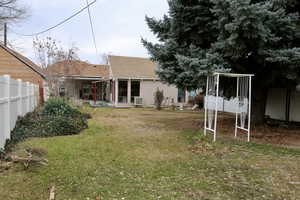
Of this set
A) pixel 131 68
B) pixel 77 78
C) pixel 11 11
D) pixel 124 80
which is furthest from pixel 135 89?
pixel 11 11

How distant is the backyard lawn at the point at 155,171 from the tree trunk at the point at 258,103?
3.17m

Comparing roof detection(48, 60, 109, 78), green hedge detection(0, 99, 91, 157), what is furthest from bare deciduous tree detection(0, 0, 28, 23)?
green hedge detection(0, 99, 91, 157)

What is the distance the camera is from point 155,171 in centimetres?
444

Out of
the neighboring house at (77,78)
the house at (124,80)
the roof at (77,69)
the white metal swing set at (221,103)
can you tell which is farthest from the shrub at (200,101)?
the white metal swing set at (221,103)

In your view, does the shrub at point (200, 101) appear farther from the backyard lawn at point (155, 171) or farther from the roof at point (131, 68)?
the backyard lawn at point (155, 171)

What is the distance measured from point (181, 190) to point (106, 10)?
34.0ft

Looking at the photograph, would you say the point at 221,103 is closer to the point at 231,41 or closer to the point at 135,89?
the point at 231,41

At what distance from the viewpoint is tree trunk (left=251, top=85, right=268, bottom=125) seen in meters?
9.10

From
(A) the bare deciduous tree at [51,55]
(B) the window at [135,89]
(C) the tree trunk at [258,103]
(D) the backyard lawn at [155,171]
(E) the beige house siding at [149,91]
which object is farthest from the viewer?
(B) the window at [135,89]

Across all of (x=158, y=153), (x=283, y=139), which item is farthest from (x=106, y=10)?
(x=283, y=139)

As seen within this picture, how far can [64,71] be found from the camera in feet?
66.6

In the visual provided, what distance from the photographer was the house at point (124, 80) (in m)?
19.9

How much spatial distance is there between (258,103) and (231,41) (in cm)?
372

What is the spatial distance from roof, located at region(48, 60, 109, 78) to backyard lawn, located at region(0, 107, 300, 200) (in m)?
14.7
